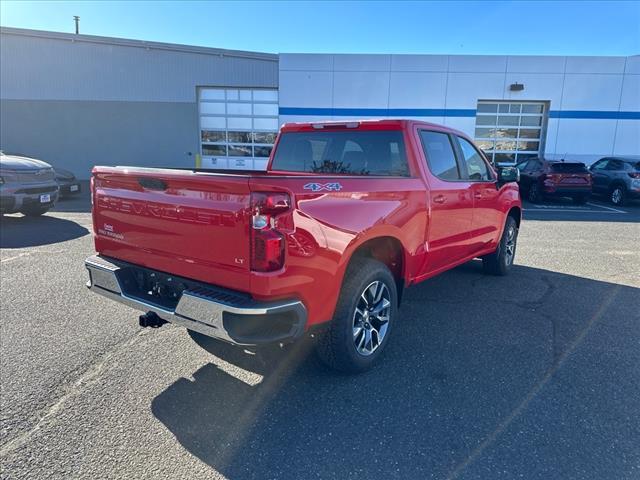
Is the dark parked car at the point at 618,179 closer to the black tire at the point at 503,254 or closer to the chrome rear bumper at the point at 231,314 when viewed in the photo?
the black tire at the point at 503,254

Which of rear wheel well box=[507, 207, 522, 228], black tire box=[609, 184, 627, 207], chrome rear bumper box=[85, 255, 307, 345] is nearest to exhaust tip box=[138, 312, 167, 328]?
chrome rear bumper box=[85, 255, 307, 345]

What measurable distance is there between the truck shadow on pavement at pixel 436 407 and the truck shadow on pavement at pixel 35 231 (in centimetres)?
585

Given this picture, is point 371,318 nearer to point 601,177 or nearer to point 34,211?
point 34,211

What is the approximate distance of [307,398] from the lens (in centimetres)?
296

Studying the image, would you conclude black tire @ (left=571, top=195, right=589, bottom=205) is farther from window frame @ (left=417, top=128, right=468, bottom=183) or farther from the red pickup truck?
the red pickup truck

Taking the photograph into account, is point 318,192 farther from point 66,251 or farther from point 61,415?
point 66,251

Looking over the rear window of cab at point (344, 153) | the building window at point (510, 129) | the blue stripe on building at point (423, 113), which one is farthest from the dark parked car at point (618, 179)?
the rear window of cab at point (344, 153)

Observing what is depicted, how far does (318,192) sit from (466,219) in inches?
97.7

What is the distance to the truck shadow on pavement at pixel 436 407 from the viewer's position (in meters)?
2.36

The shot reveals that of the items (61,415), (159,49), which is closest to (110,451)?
(61,415)

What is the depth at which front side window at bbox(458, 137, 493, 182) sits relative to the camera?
475cm

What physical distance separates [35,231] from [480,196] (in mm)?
8302

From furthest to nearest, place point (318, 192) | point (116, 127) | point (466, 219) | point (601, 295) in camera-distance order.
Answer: point (116, 127) → point (601, 295) → point (466, 219) → point (318, 192)

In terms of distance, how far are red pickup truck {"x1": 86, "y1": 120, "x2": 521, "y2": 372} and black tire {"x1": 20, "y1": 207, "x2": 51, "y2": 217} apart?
731 centimetres
